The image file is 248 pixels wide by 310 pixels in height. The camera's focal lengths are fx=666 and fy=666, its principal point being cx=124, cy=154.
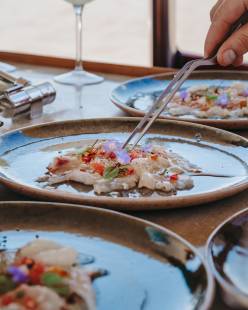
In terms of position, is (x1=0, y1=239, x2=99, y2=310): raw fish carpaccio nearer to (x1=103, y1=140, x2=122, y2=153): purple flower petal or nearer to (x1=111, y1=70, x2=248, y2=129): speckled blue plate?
(x1=103, y1=140, x2=122, y2=153): purple flower petal

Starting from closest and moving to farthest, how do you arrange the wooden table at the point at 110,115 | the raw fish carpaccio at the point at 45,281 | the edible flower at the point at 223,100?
the raw fish carpaccio at the point at 45,281, the wooden table at the point at 110,115, the edible flower at the point at 223,100

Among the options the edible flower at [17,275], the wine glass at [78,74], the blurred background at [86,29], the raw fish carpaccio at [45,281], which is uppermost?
the edible flower at [17,275]

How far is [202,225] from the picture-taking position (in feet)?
3.05

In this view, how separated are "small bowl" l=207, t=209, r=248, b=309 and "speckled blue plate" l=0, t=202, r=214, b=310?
23 millimetres

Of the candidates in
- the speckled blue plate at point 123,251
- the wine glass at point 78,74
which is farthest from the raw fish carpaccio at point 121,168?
the wine glass at point 78,74

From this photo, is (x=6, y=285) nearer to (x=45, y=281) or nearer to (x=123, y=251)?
(x=45, y=281)

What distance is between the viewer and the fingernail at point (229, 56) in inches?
47.5

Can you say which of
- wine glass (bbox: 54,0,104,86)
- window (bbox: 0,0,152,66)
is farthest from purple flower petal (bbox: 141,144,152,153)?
window (bbox: 0,0,152,66)

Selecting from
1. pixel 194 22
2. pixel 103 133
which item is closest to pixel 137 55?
pixel 194 22

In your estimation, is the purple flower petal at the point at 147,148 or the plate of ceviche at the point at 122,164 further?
the purple flower petal at the point at 147,148

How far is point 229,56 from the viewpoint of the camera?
1211 mm

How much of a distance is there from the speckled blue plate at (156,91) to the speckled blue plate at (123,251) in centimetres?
56

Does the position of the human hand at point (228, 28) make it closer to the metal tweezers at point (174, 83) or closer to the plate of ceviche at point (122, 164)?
the metal tweezers at point (174, 83)

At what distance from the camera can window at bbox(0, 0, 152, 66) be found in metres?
5.40
